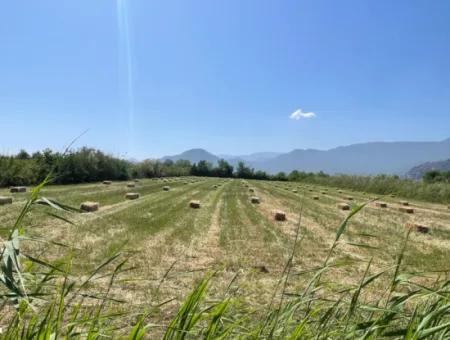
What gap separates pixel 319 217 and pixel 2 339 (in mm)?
12355

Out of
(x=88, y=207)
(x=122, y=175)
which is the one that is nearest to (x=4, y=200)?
(x=88, y=207)

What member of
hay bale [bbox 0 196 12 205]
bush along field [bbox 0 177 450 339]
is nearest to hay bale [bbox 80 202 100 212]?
bush along field [bbox 0 177 450 339]

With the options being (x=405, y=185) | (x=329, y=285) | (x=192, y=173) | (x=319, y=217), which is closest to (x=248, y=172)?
(x=192, y=173)

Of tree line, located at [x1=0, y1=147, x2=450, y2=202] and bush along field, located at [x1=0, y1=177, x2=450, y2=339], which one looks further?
tree line, located at [x1=0, y1=147, x2=450, y2=202]

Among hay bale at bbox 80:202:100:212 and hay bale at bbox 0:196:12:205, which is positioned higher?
hay bale at bbox 0:196:12:205

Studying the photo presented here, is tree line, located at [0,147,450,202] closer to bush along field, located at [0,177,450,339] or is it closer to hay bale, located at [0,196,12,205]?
hay bale, located at [0,196,12,205]

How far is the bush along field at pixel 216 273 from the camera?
134cm

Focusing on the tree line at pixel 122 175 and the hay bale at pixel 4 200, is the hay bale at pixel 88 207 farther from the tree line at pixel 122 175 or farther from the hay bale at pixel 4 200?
the hay bale at pixel 4 200

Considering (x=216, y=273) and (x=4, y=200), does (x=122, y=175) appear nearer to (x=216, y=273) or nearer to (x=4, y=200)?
(x=4, y=200)

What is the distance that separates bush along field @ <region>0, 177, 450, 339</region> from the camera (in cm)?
134

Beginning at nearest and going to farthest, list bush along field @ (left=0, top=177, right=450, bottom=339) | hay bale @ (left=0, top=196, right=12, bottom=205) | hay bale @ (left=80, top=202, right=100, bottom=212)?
bush along field @ (left=0, top=177, right=450, bottom=339) < hay bale @ (left=80, top=202, right=100, bottom=212) < hay bale @ (left=0, top=196, right=12, bottom=205)

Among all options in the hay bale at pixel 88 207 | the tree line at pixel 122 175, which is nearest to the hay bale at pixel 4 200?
the tree line at pixel 122 175

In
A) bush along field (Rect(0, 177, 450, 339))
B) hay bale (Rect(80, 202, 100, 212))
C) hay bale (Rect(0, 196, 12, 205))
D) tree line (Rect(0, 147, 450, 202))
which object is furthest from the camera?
tree line (Rect(0, 147, 450, 202))

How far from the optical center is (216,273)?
8.63 ft
